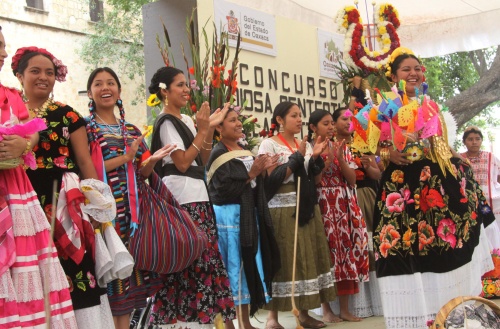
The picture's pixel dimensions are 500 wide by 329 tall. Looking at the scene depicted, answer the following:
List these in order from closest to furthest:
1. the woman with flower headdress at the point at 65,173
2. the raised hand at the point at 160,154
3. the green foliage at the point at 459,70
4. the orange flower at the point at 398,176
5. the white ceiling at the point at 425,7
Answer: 1. the woman with flower headdress at the point at 65,173
2. the raised hand at the point at 160,154
3. the orange flower at the point at 398,176
4. the white ceiling at the point at 425,7
5. the green foliage at the point at 459,70

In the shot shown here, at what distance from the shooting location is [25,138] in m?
2.87

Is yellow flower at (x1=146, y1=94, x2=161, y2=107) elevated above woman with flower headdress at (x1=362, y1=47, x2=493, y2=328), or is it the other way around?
yellow flower at (x1=146, y1=94, x2=161, y2=107)

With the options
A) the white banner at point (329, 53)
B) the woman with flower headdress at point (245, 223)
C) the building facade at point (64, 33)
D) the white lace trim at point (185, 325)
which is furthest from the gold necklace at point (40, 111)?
the building facade at point (64, 33)

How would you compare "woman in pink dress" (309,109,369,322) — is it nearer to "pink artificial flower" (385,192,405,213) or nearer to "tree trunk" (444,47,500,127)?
"pink artificial flower" (385,192,405,213)

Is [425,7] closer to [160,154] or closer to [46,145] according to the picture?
[160,154]

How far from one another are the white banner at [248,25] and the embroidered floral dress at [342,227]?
1.87 metres

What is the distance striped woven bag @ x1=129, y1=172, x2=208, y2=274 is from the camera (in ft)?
11.7

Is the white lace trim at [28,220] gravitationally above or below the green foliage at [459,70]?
below

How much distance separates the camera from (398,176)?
13.6 feet

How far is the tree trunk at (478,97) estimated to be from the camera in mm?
13633

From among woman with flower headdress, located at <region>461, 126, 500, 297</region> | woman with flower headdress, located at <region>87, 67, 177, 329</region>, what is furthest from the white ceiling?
woman with flower headdress, located at <region>87, 67, 177, 329</region>

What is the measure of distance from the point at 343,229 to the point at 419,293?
1573 mm

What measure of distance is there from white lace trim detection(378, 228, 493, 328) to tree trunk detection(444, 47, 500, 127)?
33.1 ft

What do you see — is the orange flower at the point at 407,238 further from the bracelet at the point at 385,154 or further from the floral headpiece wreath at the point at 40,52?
the floral headpiece wreath at the point at 40,52
